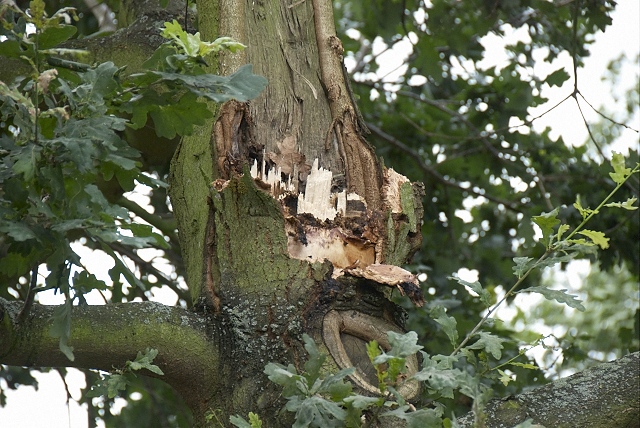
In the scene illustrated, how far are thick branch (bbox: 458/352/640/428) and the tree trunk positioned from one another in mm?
243

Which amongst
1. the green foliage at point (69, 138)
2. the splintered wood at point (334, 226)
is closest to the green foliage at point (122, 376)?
the green foliage at point (69, 138)

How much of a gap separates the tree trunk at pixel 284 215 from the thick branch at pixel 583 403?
0.80 feet

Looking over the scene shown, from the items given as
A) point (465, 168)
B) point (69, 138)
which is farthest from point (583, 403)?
point (465, 168)

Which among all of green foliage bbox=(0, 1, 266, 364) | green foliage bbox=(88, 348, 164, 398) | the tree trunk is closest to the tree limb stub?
the tree trunk

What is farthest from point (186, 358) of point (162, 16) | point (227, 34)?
point (162, 16)

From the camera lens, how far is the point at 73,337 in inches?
66.2

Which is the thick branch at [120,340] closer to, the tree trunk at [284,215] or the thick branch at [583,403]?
the tree trunk at [284,215]

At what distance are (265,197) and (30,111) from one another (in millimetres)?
625

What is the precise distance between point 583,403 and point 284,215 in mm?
808

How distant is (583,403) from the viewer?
68.5 inches

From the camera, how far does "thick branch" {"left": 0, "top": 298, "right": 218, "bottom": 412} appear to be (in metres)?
1.69

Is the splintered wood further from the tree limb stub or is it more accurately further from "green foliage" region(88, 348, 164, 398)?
"green foliage" region(88, 348, 164, 398)

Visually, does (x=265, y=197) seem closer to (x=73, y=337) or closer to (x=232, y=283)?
(x=232, y=283)

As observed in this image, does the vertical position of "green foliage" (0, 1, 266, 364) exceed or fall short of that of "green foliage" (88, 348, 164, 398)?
it exceeds it
